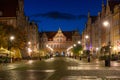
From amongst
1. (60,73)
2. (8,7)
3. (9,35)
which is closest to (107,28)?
(8,7)

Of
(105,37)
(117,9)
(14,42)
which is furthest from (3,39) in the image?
(105,37)

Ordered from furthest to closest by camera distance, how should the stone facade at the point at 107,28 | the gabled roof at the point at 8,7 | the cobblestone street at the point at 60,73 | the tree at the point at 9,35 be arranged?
1. the gabled roof at the point at 8,7
2. the stone facade at the point at 107,28
3. the tree at the point at 9,35
4. the cobblestone street at the point at 60,73

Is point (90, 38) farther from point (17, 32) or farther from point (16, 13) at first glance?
point (17, 32)

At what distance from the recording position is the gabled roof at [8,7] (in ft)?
372

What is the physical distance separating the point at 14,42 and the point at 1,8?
107ft

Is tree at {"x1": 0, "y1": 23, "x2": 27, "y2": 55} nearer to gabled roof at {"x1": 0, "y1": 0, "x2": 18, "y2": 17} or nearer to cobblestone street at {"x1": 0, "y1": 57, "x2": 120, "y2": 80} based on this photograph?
gabled roof at {"x1": 0, "y1": 0, "x2": 18, "y2": 17}

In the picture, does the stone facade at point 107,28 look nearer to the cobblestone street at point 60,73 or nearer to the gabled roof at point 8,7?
the gabled roof at point 8,7

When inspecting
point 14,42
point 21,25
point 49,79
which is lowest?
point 49,79

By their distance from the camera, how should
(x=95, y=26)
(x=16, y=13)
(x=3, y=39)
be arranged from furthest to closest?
1. (x=95, y=26)
2. (x=16, y=13)
3. (x=3, y=39)

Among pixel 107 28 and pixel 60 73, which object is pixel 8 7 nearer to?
pixel 107 28

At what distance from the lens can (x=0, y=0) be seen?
118 metres

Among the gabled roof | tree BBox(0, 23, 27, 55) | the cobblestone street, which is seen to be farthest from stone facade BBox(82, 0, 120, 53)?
the cobblestone street

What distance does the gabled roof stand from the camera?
113 metres

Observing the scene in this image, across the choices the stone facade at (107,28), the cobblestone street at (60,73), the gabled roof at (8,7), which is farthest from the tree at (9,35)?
the cobblestone street at (60,73)
